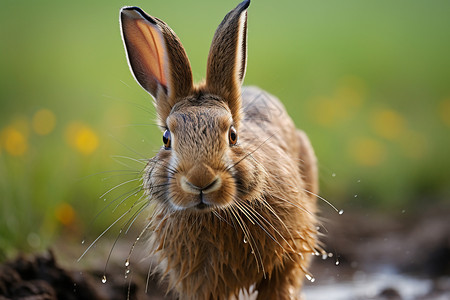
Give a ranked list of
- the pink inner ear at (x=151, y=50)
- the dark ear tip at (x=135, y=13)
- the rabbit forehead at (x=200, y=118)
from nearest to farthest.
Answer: the rabbit forehead at (x=200, y=118)
the dark ear tip at (x=135, y=13)
the pink inner ear at (x=151, y=50)

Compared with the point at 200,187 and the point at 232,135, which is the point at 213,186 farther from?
the point at 232,135

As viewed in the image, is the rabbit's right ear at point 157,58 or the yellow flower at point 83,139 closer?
the rabbit's right ear at point 157,58

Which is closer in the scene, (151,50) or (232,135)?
(232,135)

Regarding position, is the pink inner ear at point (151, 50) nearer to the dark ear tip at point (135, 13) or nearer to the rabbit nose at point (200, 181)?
the dark ear tip at point (135, 13)

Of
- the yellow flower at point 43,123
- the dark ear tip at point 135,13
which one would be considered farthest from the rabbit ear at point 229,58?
the yellow flower at point 43,123

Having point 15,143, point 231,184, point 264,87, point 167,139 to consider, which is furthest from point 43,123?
point 231,184

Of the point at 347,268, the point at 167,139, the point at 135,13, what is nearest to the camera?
the point at 167,139

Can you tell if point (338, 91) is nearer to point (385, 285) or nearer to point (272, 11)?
point (272, 11)

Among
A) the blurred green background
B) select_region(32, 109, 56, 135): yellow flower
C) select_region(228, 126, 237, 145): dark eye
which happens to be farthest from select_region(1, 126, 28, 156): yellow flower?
select_region(228, 126, 237, 145): dark eye

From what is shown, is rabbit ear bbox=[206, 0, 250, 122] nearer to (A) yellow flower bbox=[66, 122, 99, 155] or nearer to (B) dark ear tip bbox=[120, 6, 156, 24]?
(B) dark ear tip bbox=[120, 6, 156, 24]
